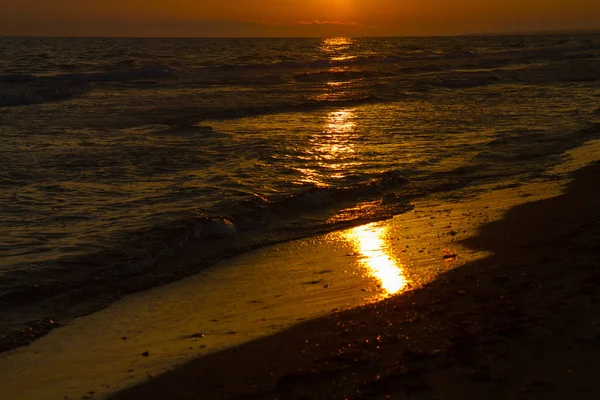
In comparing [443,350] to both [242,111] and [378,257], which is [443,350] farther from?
[242,111]

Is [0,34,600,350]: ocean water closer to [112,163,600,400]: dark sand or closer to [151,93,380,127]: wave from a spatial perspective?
[151,93,380,127]: wave

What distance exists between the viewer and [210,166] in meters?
16.2

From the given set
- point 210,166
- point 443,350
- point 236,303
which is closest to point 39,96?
point 210,166

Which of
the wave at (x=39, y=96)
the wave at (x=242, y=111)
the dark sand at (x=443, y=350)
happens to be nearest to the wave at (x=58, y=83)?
the wave at (x=39, y=96)

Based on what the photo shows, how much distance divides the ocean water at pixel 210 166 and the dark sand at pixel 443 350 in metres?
2.55

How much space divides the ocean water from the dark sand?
8.36 feet

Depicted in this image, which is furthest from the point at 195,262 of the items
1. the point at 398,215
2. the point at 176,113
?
the point at 176,113

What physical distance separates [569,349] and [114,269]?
5633 mm

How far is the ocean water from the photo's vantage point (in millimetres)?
9445

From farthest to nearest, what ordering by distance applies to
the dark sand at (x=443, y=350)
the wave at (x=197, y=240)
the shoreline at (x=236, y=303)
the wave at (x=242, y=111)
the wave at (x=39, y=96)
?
the wave at (x=39, y=96), the wave at (x=242, y=111), the wave at (x=197, y=240), the shoreline at (x=236, y=303), the dark sand at (x=443, y=350)

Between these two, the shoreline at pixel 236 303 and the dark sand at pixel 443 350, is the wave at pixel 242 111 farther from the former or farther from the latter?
the dark sand at pixel 443 350

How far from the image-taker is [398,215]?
38.5 ft

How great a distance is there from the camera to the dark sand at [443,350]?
5.31 metres

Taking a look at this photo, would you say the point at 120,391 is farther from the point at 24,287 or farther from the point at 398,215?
the point at 398,215
